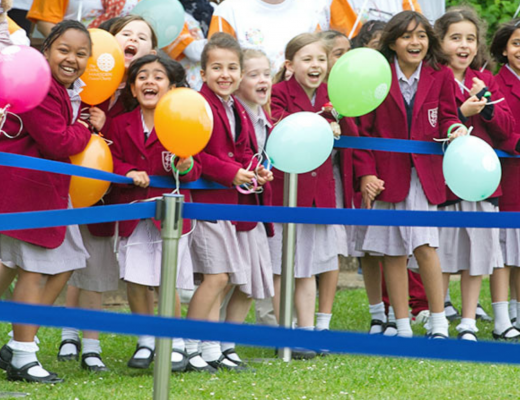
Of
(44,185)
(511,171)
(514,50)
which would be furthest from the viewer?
(514,50)

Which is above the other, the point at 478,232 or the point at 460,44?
the point at 460,44

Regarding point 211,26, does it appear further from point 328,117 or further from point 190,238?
point 190,238

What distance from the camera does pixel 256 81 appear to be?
18.1 feet

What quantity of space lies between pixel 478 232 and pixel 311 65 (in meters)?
1.57

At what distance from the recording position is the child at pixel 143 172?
16.5ft

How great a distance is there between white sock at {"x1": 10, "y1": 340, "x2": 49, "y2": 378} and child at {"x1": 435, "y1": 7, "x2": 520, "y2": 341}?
2684 mm

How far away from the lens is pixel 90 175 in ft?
14.2

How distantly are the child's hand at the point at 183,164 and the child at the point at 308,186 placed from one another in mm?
1010

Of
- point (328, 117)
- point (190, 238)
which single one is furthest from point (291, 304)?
point (328, 117)

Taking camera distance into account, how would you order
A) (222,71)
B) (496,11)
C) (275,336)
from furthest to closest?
(496,11) < (222,71) < (275,336)

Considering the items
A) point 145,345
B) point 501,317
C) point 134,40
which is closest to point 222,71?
point 134,40

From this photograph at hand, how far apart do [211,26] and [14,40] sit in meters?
1.62

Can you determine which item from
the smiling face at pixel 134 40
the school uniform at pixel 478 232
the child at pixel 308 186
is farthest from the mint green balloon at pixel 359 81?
the smiling face at pixel 134 40

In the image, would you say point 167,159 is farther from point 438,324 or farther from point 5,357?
point 438,324
